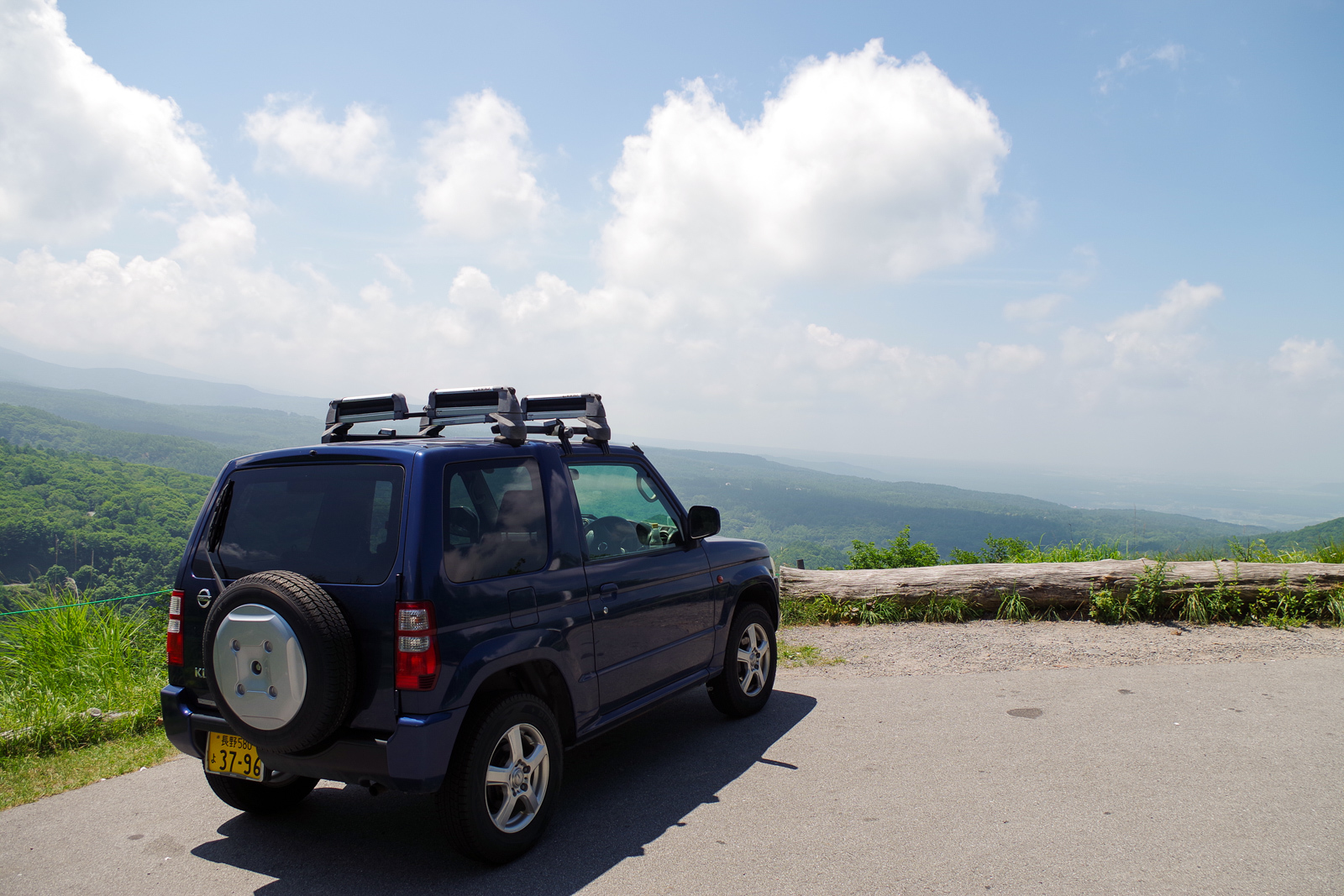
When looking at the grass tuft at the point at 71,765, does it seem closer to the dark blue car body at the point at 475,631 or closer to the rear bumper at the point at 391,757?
the dark blue car body at the point at 475,631

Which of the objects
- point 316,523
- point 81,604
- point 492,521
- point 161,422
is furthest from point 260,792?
point 161,422

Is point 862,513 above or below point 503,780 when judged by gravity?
below

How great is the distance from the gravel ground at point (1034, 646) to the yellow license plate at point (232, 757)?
4.62m

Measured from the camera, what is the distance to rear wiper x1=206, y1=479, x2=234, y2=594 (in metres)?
A: 3.75

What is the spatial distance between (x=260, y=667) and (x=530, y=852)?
1495mm

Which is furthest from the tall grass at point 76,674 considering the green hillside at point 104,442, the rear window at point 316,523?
the green hillside at point 104,442

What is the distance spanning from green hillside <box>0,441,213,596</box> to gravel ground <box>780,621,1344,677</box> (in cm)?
1912

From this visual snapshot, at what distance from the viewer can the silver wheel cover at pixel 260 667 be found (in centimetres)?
314

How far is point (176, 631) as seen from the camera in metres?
3.77

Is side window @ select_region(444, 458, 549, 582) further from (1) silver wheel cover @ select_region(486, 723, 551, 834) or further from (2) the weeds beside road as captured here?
(2) the weeds beside road

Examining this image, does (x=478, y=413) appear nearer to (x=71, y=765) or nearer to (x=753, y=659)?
(x=753, y=659)

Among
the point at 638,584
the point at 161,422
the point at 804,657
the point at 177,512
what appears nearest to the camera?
the point at 638,584

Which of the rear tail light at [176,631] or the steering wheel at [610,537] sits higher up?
the steering wheel at [610,537]

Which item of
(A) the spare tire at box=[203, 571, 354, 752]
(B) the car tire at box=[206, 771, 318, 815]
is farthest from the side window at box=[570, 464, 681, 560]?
(B) the car tire at box=[206, 771, 318, 815]
